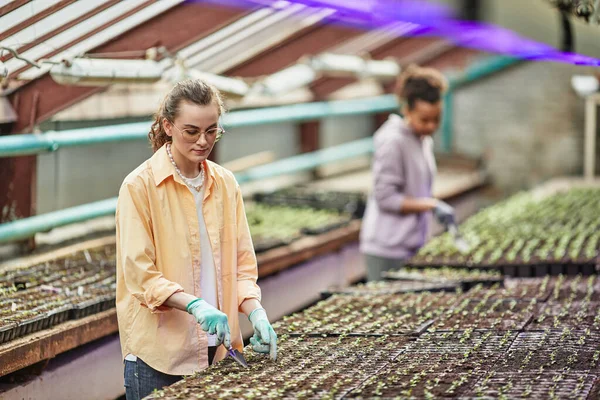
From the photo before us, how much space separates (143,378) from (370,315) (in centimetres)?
115

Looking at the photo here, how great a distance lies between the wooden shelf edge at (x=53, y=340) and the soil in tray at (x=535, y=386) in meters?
1.82

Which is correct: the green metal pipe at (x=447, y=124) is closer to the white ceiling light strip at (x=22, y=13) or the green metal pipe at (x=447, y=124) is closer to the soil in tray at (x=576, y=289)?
the soil in tray at (x=576, y=289)

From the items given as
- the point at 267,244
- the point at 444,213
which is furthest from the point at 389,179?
the point at 267,244

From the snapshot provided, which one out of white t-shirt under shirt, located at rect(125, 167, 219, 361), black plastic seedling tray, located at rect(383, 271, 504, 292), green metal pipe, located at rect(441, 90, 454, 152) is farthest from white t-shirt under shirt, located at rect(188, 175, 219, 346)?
green metal pipe, located at rect(441, 90, 454, 152)

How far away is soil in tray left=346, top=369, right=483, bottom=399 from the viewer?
99.2 inches

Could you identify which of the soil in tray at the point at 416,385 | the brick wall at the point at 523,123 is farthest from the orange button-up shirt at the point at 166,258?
the brick wall at the point at 523,123

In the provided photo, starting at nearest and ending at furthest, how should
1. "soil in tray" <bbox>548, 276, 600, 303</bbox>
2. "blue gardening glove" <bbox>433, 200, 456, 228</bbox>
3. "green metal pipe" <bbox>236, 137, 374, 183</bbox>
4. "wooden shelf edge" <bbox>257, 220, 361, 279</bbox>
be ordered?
"soil in tray" <bbox>548, 276, 600, 303</bbox>, "blue gardening glove" <bbox>433, 200, 456, 228</bbox>, "wooden shelf edge" <bbox>257, 220, 361, 279</bbox>, "green metal pipe" <bbox>236, 137, 374, 183</bbox>

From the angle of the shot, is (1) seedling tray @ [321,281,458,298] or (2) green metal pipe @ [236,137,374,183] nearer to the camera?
(1) seedling tray @ [321,281,458,298]

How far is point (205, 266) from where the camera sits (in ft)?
9.46

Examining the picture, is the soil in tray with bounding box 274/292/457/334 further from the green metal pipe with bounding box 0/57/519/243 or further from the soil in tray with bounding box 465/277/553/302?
the green metal pipe with bounding box 0/57/519/243

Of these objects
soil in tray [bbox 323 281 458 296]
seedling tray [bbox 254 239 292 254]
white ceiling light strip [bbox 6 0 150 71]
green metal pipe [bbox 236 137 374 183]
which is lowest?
soil in tray [bbox 323 281 458 296]

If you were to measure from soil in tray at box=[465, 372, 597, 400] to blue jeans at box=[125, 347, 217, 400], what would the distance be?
0.91 m

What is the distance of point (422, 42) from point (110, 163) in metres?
4.64

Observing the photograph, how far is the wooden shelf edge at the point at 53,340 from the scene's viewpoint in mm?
3541
